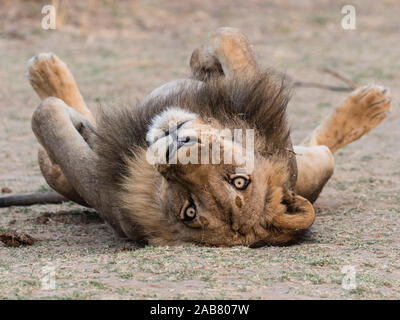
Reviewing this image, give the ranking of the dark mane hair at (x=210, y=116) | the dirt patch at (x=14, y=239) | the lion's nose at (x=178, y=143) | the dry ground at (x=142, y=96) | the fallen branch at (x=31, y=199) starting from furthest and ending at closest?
the fallen branch at (x=31, y=199), the dirt patch at (x=14, y=239), the dark mane hair at (x=210, y=116), the lion's nose at (x=178, y=143), the dry ground at (x=142, y=96)

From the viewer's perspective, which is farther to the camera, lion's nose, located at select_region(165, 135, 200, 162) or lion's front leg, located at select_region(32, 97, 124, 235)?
lion's front leg, located at select_region(32, 97, 124, 235)

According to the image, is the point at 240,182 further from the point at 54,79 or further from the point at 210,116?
the point at 54,79

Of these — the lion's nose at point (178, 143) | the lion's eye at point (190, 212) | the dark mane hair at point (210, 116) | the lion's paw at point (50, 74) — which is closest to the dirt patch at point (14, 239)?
the dark mane hair at point (210, 116)

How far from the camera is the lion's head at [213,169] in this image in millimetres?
3266

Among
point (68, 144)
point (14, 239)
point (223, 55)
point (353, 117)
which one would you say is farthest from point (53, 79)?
point (353, 117)

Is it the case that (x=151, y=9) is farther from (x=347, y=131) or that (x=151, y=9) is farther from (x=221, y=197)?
(x=221, y=197)

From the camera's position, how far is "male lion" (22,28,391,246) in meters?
3.34

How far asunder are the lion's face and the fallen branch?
5.33 ft

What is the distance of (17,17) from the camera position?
13.6 metres

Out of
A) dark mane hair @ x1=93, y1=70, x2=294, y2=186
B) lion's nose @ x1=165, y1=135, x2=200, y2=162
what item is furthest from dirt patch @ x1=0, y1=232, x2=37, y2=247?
lion's nose @ x1=165, y1=135, x2=200, y2=162

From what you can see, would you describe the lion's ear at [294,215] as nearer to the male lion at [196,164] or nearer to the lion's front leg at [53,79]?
the male lion at [196,164]

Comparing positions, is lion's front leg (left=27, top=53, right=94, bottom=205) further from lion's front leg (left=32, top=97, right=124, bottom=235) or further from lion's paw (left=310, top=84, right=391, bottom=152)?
lion's paw (left=310, top=84, right=391, bottom=152)

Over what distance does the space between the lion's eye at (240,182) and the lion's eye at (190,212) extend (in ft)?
0.67
